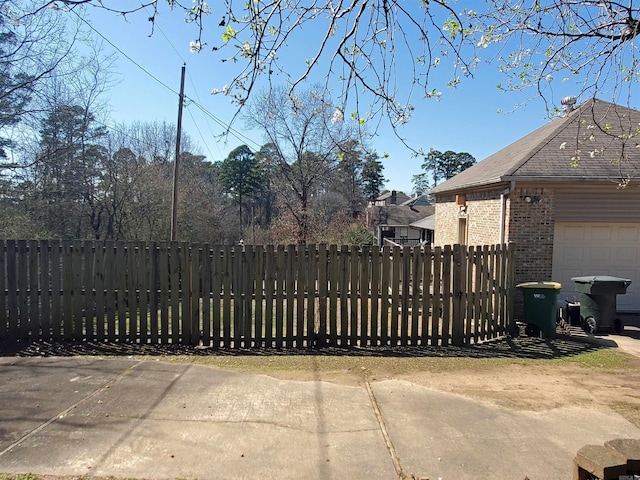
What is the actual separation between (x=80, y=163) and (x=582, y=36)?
19.1 meters

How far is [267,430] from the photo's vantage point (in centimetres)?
345

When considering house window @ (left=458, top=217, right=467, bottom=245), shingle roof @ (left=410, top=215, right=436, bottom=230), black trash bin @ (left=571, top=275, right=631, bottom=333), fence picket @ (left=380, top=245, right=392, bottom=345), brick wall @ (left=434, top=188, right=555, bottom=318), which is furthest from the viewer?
shingle roof @ (left=410, top=215, right=436, bottom=230)

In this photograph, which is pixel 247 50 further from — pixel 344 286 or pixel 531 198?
pixel 531 198

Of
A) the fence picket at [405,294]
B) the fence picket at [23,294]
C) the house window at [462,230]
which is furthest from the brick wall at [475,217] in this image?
the fence picket at [23,294]

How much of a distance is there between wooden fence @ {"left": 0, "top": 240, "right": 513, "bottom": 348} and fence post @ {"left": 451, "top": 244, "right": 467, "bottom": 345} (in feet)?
1.70

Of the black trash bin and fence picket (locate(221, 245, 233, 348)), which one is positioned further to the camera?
the black trash bin

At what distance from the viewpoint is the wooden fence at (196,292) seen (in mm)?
6039

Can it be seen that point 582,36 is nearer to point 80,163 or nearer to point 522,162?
point 522,162

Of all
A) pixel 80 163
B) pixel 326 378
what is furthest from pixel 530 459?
pixel 80 163

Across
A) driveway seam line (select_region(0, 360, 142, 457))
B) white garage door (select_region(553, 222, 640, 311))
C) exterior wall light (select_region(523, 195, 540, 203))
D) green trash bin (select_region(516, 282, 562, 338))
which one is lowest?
driveway seam line (select_region(0, 360, 142, 457))

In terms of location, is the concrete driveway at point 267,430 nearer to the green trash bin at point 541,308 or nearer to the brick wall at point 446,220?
the green trash bin at point 541,308

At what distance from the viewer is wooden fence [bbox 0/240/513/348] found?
6.04m

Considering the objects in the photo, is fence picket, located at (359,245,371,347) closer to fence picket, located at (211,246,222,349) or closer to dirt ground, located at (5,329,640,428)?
dirt ground, located at (5,329,640,428)

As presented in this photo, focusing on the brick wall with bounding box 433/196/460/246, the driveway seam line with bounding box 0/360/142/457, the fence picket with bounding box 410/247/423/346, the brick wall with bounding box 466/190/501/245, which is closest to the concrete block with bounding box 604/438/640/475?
the fence picket with bounding box 410/247/423/346
